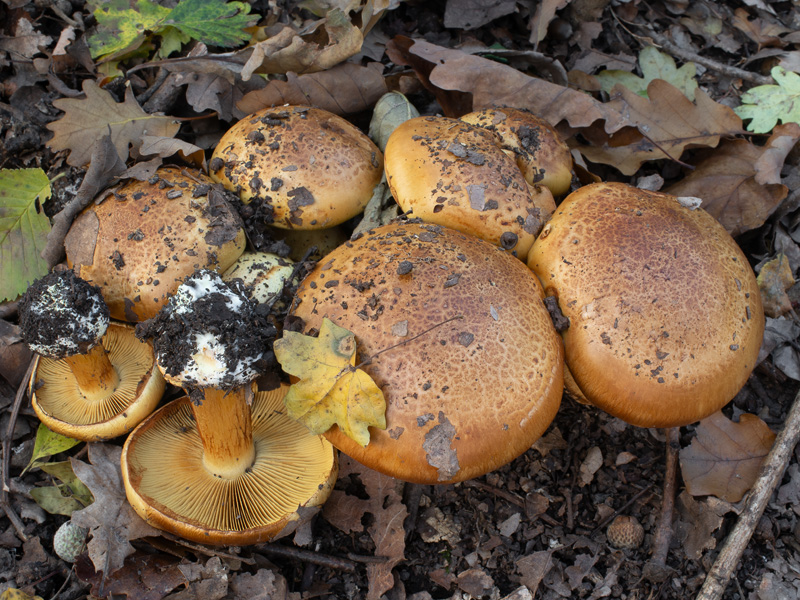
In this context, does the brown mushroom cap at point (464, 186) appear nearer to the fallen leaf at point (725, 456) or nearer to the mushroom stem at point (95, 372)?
the fallen leaf at point (725, 456)

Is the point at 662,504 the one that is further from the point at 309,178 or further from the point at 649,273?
the point at 309,178

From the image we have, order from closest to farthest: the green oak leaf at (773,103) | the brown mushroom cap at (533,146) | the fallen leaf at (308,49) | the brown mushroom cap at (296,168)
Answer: the brown mushroom cap at (296,168) < the brown mushroom cap at (533,146) < the fallen leaf at (308,49) < the green oak leaf at (773,103)

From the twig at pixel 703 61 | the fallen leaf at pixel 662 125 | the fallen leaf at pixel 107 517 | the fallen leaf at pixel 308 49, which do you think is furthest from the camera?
the twig at pixel 703 61

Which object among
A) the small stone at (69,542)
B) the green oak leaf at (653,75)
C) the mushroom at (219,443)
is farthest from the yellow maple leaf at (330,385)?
the green oak leaf at (653,75)

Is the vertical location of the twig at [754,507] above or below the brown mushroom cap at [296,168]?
below

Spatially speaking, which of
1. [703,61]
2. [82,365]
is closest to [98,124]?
[82,365]

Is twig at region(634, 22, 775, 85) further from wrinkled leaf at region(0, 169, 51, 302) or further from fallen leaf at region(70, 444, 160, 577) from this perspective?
fallen leaf at region(70, 444, 160, 577)
